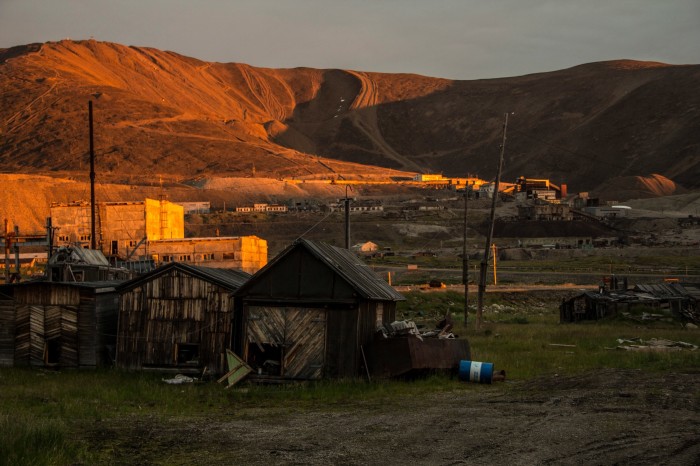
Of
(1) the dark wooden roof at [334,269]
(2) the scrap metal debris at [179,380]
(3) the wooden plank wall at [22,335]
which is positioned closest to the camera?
(1) the dark wooden roof at [334,269]

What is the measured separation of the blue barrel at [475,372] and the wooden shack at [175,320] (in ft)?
23.4

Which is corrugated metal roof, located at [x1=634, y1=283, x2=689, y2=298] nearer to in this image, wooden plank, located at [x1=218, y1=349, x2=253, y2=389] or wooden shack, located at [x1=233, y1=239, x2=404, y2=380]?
wooden shack, located at [x1=233, y1=239, x2=404, y2=380]

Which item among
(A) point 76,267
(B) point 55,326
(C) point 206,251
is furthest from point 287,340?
(C) point 206,251

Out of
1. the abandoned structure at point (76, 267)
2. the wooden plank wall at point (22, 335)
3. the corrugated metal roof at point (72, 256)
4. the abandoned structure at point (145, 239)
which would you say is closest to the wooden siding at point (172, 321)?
the wooden plank wall at point (22, 335)

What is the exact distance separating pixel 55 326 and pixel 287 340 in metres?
8.36

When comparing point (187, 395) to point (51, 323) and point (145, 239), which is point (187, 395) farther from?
point (145, 239)

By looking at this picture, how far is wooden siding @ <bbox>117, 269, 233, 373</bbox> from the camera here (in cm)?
2853

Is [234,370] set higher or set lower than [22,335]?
lower

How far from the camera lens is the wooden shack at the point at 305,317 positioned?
2597 centimetres

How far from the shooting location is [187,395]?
78.6 feet

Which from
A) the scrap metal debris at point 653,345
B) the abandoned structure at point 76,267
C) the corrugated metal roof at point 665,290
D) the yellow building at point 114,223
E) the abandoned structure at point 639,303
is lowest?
the scrap metal debris at point 653,345

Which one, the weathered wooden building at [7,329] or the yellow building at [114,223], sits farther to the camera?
the yellow building at [114,223]

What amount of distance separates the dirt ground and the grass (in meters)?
0.40

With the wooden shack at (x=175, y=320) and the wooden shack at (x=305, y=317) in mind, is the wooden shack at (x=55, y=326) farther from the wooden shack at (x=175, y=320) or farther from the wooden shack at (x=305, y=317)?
the wooden shack at (x=305, y=317)
